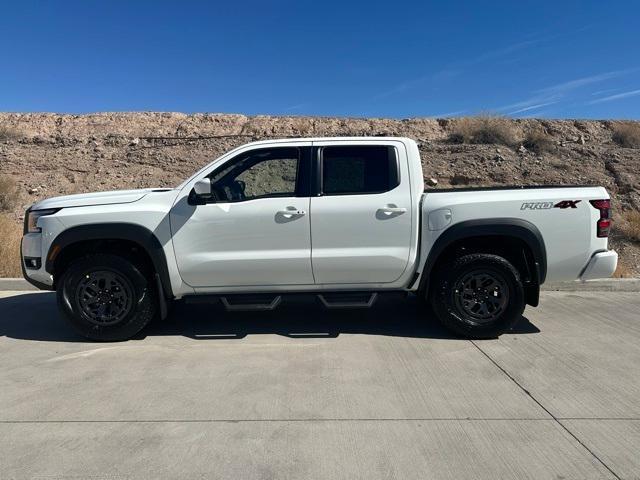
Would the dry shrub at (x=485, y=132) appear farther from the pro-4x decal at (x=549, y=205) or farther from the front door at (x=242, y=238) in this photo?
the front door at (x=242, y=238)

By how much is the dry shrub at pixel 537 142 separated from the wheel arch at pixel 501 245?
46.6 ft

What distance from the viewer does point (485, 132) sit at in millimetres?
19781

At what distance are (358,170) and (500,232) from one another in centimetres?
161

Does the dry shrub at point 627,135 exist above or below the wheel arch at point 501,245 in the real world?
above

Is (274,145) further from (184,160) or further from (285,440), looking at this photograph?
(184,160)

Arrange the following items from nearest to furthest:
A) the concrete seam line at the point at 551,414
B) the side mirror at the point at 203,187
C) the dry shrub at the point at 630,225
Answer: the concrete seam line at the point at 551,414, the side mirror at the point at 203,187, the dry shrub at the point at 630,225

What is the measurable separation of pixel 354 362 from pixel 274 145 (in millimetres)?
2450

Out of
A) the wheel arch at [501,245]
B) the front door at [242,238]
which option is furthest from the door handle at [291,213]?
the wheel arch at [501,245]

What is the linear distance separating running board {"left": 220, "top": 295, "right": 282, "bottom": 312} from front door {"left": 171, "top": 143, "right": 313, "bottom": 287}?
0.48 feet

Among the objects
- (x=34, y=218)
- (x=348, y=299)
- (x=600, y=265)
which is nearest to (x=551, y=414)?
(x=600, y=265)

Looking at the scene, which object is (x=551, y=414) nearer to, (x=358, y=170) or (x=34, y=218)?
(x=358, y=170)

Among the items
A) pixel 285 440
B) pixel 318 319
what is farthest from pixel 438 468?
pixel 318 319

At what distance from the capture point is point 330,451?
348 centimetres

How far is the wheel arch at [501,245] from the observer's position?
555 centimetres
